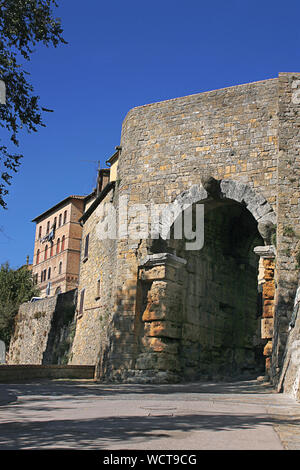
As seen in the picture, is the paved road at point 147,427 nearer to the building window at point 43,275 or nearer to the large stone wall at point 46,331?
the large stone wall at point 46,331

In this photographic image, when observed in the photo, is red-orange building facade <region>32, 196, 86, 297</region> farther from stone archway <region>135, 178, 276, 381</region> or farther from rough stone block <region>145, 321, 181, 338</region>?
rough stone block <region>145, 321, 181, 338</region>

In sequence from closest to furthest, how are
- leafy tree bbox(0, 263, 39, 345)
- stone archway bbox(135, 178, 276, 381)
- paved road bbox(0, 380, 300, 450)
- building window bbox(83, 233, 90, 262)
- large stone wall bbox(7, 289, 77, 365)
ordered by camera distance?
1. paved road bbox(0, 380, 300, 450)
2. stone archway bbox(135, 178, 276, 381)
3. building window bbox(83, 233, 90, 262)
4. large stone wall bbox(7, 289, 77, 365)
5. leafy tree bbox(0, 263, 39, 345)

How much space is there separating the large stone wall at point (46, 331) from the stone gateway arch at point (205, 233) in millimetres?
7854

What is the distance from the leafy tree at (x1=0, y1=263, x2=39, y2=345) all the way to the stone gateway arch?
14913mm

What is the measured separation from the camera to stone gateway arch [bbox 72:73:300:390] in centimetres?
1227

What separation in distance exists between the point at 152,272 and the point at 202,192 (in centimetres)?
233

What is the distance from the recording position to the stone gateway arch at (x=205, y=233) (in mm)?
12266

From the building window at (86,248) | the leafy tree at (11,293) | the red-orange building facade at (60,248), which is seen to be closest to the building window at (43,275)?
the red-orange building facade at (60,248)

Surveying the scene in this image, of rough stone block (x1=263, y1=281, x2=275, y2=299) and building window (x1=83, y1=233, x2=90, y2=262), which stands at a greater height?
building window (x1=83, y1=233, x2=90, y2=262)

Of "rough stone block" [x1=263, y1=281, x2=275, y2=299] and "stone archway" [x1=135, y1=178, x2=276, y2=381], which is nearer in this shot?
"rough stone block" [x1=263, y1=281, x2=275, y2=299]

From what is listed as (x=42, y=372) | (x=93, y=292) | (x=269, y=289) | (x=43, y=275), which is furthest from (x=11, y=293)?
(x=269, y=289)

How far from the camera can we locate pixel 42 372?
14.7 m
